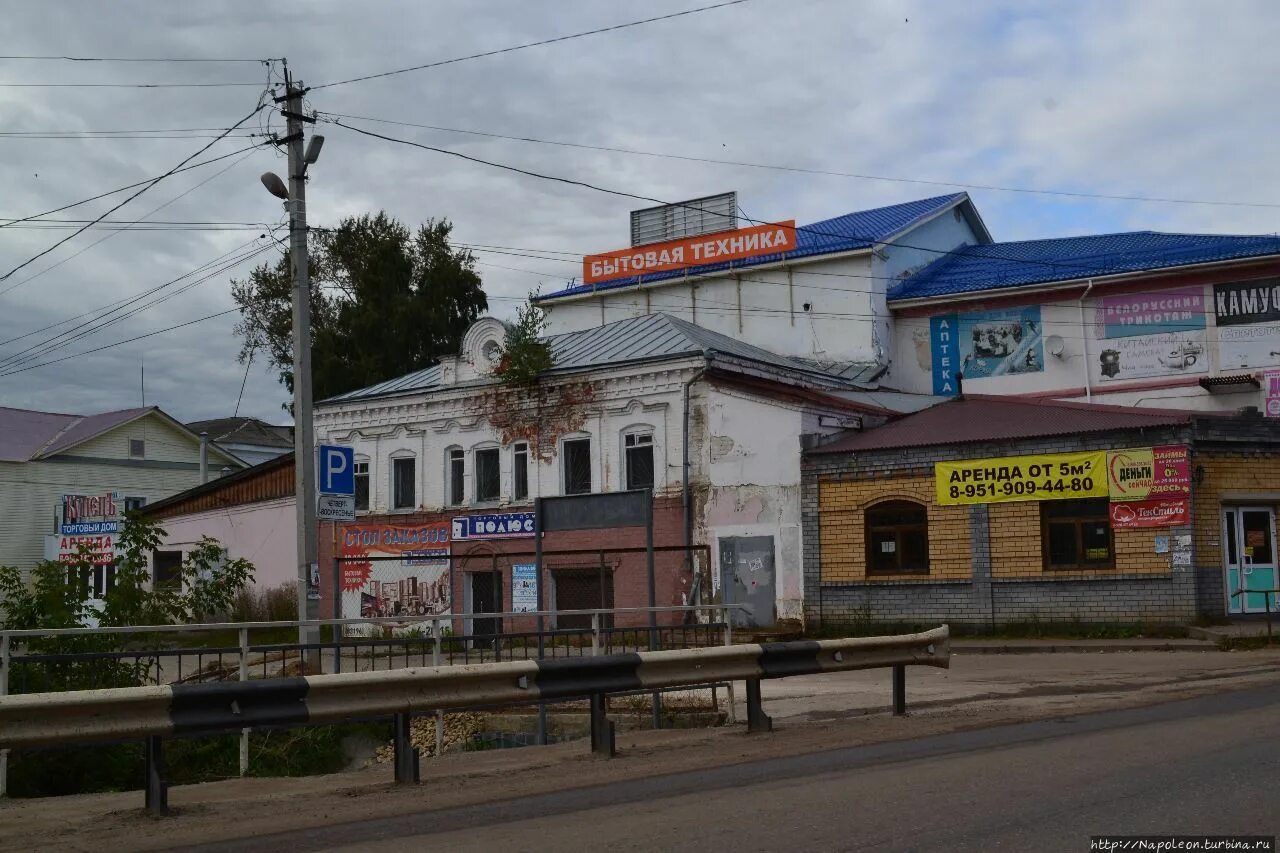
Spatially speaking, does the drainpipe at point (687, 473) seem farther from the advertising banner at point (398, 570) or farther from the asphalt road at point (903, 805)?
the asphalt road at point (903, 805)

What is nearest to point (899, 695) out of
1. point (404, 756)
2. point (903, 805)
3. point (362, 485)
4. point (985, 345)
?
point (903, 805)

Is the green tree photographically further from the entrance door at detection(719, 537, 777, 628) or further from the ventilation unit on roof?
the entrance door at detection(719, 537, 777, 628)

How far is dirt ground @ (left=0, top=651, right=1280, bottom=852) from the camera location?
25.8 ft

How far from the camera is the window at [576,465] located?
32062 millimetres

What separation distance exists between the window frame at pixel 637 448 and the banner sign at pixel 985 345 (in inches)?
439

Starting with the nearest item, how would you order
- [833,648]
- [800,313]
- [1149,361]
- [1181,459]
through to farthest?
[833,648], [1181,459], [1149,361], [800,313]

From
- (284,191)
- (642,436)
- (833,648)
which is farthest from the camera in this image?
(642,436)

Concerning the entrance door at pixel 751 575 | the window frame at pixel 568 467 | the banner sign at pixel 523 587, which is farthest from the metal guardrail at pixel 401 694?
the window frame at pixel 568 467

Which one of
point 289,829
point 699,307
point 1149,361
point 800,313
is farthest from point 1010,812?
point 699,307

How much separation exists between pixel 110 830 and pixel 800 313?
3308 cm

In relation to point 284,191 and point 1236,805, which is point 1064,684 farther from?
point 284,191

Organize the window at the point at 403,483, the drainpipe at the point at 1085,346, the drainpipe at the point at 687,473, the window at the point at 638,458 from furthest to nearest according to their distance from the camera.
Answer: the window at the point at 403,483, the drainpipe at the point at 1085,346, the window at the point at 638,458, the drainpipe at the point at 687,473

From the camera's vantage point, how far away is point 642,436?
30.9m

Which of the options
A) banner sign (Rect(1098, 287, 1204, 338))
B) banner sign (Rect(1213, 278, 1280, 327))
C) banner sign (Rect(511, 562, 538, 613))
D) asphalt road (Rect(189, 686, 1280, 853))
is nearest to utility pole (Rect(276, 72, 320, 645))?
banner sign (Rect(511, 562, 538, 613))
